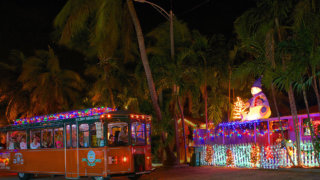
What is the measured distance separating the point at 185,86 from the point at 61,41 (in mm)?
6716

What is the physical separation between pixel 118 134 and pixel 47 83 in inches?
580

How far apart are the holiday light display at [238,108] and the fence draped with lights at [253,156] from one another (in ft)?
7.46

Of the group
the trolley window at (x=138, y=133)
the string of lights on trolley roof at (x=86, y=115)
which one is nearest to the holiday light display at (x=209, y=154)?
the string of lights on trolley roof at (x=86, y=115)

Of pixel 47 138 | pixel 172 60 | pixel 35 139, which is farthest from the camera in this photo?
pixel 172 60

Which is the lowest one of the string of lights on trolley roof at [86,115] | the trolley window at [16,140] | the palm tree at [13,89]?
the trolley window at [16,140]

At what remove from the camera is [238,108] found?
64.3 ft

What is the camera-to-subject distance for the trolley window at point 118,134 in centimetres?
1348

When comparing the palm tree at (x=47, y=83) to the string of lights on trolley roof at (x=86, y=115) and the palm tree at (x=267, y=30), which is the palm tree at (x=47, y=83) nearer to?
the string of lights on trolley roof at (x=86, y=115)

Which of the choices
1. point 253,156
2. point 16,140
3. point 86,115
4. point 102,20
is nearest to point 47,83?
point 16,140

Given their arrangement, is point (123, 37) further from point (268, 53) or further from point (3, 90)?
point (3, 90)

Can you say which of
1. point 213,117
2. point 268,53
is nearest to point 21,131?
point 213,117

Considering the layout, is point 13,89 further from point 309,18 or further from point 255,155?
point 309,18

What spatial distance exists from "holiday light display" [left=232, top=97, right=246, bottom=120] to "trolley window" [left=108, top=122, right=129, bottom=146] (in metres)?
7.70

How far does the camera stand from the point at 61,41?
18.2 meters
